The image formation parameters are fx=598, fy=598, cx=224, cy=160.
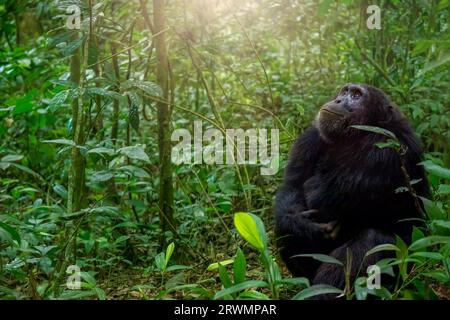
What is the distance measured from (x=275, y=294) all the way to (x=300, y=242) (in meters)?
0.94

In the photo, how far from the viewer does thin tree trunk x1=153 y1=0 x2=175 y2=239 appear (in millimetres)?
4496

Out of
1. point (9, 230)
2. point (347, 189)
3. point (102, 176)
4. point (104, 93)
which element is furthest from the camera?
point (102, 176)

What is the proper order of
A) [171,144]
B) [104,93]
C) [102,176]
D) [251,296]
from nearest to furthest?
[251,296] → [104,93] → [102,176] → [171,144]

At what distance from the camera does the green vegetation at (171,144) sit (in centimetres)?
341

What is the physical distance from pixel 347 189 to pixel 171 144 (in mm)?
1584

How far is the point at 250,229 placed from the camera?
301 cm

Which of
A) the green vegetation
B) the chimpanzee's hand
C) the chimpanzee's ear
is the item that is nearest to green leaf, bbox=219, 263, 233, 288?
the green vegetation

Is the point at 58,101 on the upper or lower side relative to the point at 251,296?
upper

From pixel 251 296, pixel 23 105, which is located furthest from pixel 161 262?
pixel 23 105

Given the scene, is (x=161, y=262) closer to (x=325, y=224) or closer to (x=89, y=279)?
(x=89, y=279)

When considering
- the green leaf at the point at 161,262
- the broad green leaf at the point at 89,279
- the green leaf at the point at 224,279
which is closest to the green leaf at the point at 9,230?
the broad green leaf at the point at 89,279
